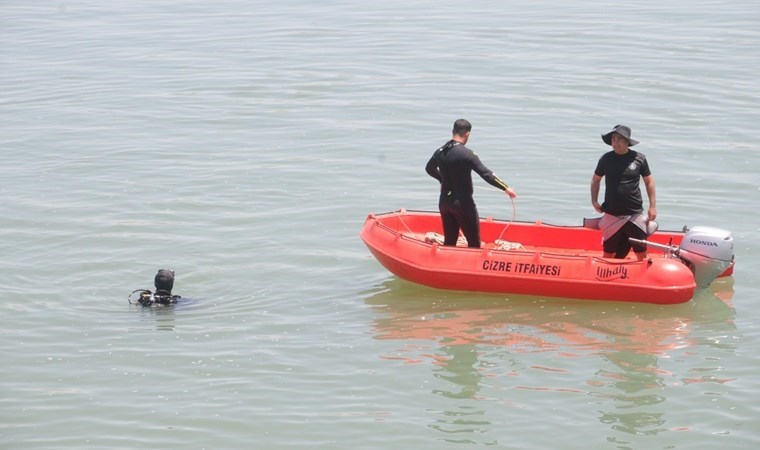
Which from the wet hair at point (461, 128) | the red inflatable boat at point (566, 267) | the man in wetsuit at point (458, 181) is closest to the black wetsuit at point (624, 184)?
the red inflatable boat at point (566, 267)

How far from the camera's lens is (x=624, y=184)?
1318 cm

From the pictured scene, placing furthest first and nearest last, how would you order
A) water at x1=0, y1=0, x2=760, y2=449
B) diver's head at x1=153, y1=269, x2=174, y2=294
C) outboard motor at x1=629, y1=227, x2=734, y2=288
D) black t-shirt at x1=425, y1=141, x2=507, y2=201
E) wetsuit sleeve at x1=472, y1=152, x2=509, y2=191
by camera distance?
outboard motor at x1=629, y1=227, x2=734, y2=288 → black t-shirt at x1=425, y1=141, x2=507, y2=201 → wetsuit sleeve at x1=472, y1=152, x2=509, y2=191 → diver's head at x1=153, y1=269, x2=174, y2=294 → water at x1=0, y1=0, x2=760, y2=449

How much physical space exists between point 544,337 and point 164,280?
4.06m

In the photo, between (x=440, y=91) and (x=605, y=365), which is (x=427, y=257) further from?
(x=440, y=91)

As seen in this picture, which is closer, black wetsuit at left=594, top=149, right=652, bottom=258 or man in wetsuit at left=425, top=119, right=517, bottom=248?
black wetsuit at left=594, top=149, right=652, bottom=258

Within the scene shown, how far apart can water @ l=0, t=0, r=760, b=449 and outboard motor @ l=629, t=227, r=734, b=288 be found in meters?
0.45

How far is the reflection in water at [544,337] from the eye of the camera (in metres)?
11.2

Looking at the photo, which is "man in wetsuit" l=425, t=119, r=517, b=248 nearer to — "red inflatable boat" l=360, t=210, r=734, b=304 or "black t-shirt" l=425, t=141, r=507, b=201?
"black t-shirt" l=425, t=141, r=507, b=201

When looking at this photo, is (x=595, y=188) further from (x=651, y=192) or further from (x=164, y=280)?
(x=164, y=280)

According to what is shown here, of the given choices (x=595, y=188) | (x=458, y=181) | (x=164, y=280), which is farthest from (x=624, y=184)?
(x=164, y=280)

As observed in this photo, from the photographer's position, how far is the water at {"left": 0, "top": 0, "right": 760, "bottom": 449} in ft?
36.8

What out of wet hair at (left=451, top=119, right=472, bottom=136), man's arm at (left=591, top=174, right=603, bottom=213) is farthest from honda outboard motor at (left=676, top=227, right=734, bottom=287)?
wet hair at (left=451, top=119, right=472, bottom=136)

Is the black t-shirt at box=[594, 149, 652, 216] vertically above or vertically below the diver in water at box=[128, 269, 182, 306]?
above

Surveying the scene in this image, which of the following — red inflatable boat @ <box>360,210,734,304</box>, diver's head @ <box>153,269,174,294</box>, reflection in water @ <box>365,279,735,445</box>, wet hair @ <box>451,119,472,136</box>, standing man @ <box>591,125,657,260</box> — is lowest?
reflection in water @ <box>365,279,735,445</box>
